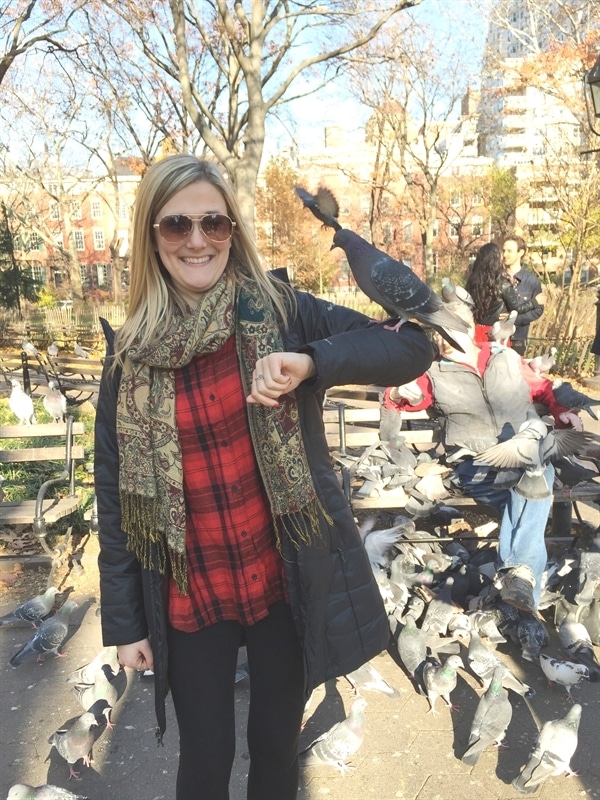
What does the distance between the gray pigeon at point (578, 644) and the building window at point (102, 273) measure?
5525 cm

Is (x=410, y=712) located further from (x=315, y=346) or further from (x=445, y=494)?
(x=315, y=346)

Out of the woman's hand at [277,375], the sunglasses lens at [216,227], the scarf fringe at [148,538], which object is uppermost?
the sunglasses lens at [216,227]

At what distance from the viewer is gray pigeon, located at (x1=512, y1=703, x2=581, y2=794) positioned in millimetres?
2416

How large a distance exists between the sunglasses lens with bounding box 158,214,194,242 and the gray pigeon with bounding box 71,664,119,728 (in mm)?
2205

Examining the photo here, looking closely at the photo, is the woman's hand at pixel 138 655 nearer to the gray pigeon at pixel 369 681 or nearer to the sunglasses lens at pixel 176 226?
the sunglasses lens at pixel 176 226

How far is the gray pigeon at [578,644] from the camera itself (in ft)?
10.1

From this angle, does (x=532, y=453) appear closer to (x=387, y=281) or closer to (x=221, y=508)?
(x=387, y=281)

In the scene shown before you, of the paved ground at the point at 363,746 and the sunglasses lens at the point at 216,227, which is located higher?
the sunglasses lens at the point at 216,227

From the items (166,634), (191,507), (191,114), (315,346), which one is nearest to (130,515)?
(191,507)

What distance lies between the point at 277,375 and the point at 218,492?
1.38 feet

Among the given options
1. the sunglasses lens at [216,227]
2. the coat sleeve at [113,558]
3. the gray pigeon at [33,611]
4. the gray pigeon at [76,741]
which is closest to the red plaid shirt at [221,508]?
the coat sleeve at [113,558]

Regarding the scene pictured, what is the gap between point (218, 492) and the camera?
163 cm

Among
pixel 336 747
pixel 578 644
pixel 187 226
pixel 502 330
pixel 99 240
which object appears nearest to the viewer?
pixel 187 226

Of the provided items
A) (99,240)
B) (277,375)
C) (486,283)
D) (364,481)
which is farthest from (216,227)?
(99,240)
